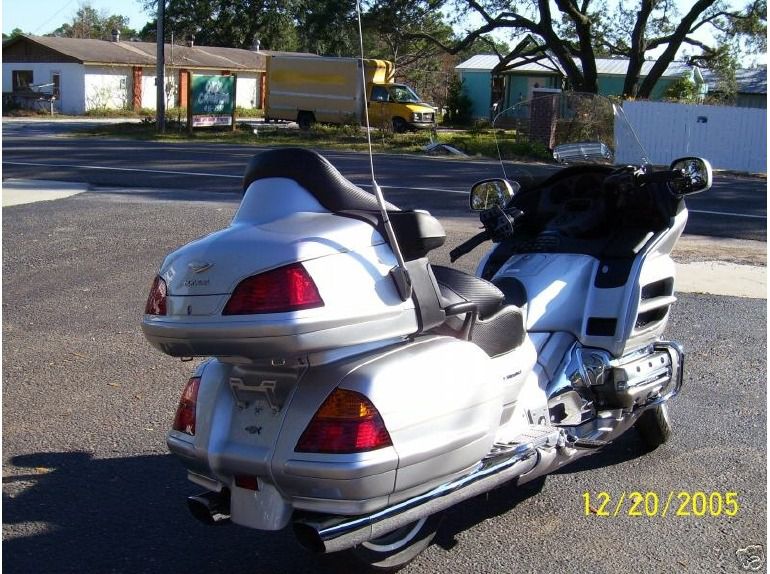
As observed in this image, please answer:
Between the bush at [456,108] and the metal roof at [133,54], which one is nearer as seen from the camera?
the bush at [456,108]

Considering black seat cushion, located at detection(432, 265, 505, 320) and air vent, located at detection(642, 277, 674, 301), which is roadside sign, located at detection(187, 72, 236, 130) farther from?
black seat cushion, located at detection(432, 265, 505, 320)

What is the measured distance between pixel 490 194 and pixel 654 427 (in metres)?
1.51

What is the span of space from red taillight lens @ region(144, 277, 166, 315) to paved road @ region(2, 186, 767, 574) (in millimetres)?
1125

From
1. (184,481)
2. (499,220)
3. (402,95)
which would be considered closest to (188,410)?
(184,481)

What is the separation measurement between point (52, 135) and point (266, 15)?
133 ft

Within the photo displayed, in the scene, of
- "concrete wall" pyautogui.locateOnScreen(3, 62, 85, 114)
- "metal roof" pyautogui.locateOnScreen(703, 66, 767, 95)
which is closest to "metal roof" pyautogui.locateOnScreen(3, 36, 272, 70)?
"concrete wall" pyautogui.locateOnScreen(3, 62, 85, 114)

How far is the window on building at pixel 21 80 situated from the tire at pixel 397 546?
56480 mm

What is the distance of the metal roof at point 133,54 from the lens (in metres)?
53.7

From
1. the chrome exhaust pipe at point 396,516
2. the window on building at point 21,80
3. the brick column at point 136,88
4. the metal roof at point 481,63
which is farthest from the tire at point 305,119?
the chrome exhaust pipe at point 396,516

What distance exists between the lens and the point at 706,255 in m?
11.2

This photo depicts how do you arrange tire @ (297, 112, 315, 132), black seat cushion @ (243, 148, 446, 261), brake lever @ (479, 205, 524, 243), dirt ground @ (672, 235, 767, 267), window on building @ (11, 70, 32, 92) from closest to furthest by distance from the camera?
black seat cushion @ (243, 148, 446, 261) → brake lever @ (479, 205, 524, 243) → dirt ground @ (672, 235, 767, 267) → tire @ (297, 112, 315, 132) → window on building @ (11, 70, 32, 92)

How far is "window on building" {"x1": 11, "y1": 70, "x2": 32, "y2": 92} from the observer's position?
55.7 metres

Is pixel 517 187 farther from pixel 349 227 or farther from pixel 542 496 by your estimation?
pixel 349 227

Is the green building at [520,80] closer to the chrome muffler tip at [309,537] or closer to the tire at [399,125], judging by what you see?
the tire at [399,125]
